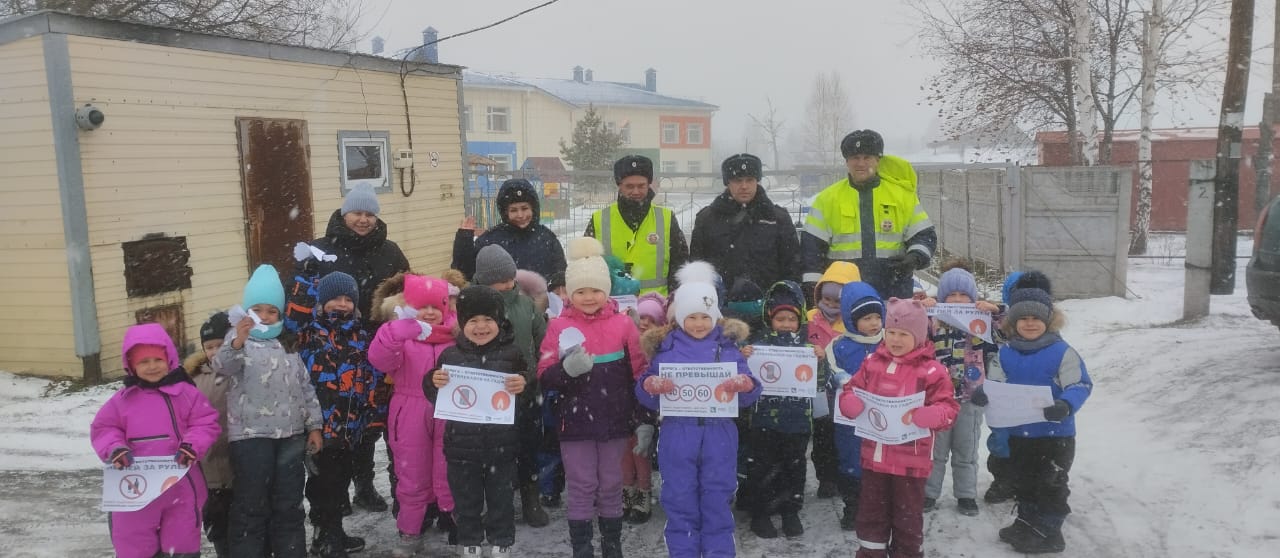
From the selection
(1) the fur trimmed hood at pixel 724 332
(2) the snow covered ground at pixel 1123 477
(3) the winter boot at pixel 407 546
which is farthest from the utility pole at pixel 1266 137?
(3) the winter boot at pixel 407 546

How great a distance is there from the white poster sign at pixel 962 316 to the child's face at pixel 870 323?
1.79 feet

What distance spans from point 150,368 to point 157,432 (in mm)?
291

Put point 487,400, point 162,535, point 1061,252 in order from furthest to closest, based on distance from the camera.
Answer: point 1061,252 → point 487,400 → point 162,535

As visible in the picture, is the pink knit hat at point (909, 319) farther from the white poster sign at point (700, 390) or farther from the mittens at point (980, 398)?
the white poster sign at point (700, 390)

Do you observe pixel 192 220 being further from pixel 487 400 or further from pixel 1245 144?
pixel 1245 144

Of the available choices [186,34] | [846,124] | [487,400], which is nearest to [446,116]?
[186,34]

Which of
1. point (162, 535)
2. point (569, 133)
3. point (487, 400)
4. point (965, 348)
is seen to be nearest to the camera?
point (162, 535)

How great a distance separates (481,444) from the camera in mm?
4160

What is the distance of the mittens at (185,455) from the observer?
3.65m

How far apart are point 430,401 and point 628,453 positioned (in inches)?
50.8

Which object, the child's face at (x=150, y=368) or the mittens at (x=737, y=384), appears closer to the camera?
the child's face at (x=150, y=368)

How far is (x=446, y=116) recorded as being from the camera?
13.9m

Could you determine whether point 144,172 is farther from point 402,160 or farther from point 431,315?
point 431,315

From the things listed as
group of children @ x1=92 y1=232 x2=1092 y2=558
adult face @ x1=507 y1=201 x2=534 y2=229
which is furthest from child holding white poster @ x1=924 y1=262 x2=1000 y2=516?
adult face @ x1=507 y1=201 x2=534 y2=229
